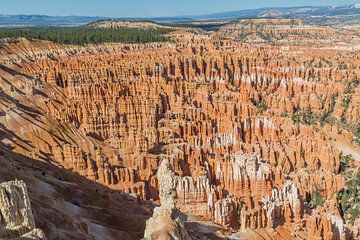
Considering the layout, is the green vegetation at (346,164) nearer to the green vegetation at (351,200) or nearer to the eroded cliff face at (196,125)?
the eroded cliff face at (196,125)

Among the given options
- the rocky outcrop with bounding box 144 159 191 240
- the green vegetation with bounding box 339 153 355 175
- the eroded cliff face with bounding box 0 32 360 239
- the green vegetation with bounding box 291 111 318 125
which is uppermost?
the rocky outcrop with bounding box 144 159 191 240

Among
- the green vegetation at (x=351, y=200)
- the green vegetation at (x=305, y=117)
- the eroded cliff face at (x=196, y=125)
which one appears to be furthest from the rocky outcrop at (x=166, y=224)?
the green vegetation at (x=305, y=117)

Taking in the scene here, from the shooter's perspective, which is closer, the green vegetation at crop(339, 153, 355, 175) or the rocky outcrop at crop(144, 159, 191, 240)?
A: the rocky outcrop at crop(144, 159, 191, 240)

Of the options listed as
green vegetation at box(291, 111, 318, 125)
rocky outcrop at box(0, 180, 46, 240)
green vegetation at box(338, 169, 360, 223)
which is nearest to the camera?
rocky outcrop at box(0, 180, 46, 240)

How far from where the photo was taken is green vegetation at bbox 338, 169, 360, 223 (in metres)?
31.7

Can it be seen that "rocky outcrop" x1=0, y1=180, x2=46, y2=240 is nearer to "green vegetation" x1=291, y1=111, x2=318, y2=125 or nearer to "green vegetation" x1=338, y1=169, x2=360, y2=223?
"green vegetation" x1=338, y1=169, x2=360, y2=223

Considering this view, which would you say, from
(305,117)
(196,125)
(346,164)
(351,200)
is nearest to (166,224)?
(351,200)

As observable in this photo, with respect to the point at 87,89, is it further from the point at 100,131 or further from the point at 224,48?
the point at 224,48

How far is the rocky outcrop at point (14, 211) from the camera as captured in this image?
12023mm

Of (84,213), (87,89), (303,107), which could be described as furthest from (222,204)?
(303,107)

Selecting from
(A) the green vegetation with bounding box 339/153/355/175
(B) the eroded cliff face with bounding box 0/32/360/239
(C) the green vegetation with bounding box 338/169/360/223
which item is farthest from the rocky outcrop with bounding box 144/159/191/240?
(A) the green vegetation with bounding box 339/153/355/175

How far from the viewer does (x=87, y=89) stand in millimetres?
48875

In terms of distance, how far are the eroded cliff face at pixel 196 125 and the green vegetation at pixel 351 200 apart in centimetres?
87

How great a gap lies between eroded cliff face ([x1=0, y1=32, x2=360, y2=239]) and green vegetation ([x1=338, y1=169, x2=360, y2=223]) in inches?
34.2
